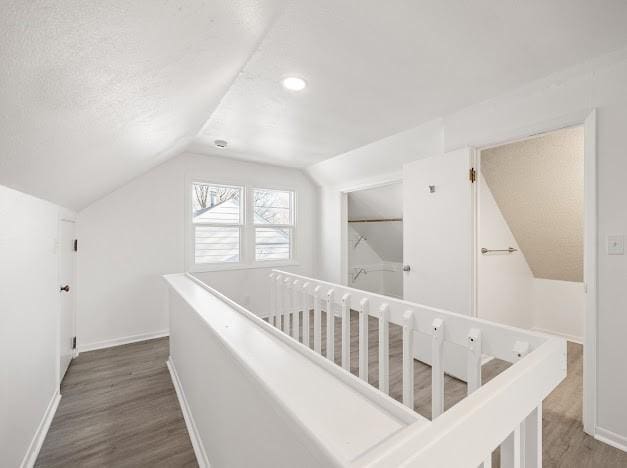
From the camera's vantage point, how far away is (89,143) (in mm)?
1220

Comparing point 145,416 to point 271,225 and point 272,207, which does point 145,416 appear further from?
point 272,207

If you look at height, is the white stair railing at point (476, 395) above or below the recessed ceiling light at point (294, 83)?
below

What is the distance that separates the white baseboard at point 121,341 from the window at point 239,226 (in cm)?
87

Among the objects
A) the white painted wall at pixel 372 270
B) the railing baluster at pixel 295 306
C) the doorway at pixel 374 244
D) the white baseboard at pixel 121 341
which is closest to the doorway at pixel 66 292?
the white baseboard at pixel 121 341

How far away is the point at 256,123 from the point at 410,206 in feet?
5.28

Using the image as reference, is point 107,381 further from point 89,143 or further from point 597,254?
point 597,254

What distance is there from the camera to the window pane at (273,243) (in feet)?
12.8

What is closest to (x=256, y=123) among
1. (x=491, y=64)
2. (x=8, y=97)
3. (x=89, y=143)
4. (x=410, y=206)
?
(x=89, y=143)

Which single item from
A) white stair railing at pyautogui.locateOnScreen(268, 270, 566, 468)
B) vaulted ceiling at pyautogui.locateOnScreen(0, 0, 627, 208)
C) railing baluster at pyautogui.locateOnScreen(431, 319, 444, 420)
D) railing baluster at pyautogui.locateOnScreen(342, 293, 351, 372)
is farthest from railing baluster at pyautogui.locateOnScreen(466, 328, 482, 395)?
vaulted ceiling at pyautogui.locateOnScreen(0, 0, 627, 208)

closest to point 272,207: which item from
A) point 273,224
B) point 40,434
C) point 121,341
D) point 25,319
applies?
point 273,224

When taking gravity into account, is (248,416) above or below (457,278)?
below

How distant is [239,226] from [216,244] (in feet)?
1.26

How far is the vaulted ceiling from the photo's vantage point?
63 cm

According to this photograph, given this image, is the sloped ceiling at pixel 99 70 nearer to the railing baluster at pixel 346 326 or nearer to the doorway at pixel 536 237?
the railing baluster at pixel 346 326
